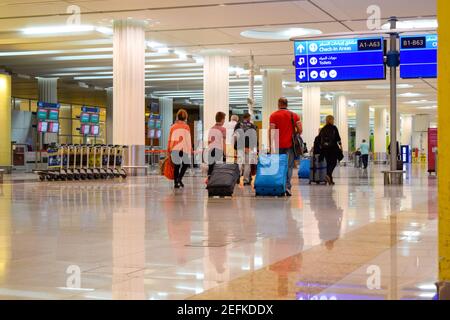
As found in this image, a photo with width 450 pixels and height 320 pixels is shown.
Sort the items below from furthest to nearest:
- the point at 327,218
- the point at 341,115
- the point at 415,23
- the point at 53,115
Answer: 1. the point at 341,115
2. the point at 53,115
3. the point at 415,23
4. the point at 327,218

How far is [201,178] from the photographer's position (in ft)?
81.1

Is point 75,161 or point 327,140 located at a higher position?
point 327,140

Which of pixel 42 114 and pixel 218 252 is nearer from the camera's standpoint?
pixel 218 252

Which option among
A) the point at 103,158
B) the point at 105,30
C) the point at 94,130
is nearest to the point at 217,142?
A: the point at 103,158

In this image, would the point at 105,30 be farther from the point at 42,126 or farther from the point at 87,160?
the point at 42,126

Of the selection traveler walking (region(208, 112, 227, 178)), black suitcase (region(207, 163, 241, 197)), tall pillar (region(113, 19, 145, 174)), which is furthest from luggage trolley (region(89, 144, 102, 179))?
black suitcase (region(207, 163, 241, 197))

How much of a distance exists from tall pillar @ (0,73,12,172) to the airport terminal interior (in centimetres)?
7

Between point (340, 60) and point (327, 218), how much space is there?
1310 centimetres

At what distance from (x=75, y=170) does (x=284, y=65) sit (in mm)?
15246

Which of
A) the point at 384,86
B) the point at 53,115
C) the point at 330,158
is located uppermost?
the point at 384,86

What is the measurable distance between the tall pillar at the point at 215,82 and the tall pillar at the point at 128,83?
691 centimetres

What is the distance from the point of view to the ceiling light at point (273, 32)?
88.3 feet

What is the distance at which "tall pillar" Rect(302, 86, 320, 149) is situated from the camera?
40.7 m

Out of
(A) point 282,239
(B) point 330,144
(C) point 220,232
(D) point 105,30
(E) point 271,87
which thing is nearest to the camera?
(A) point 282,239
